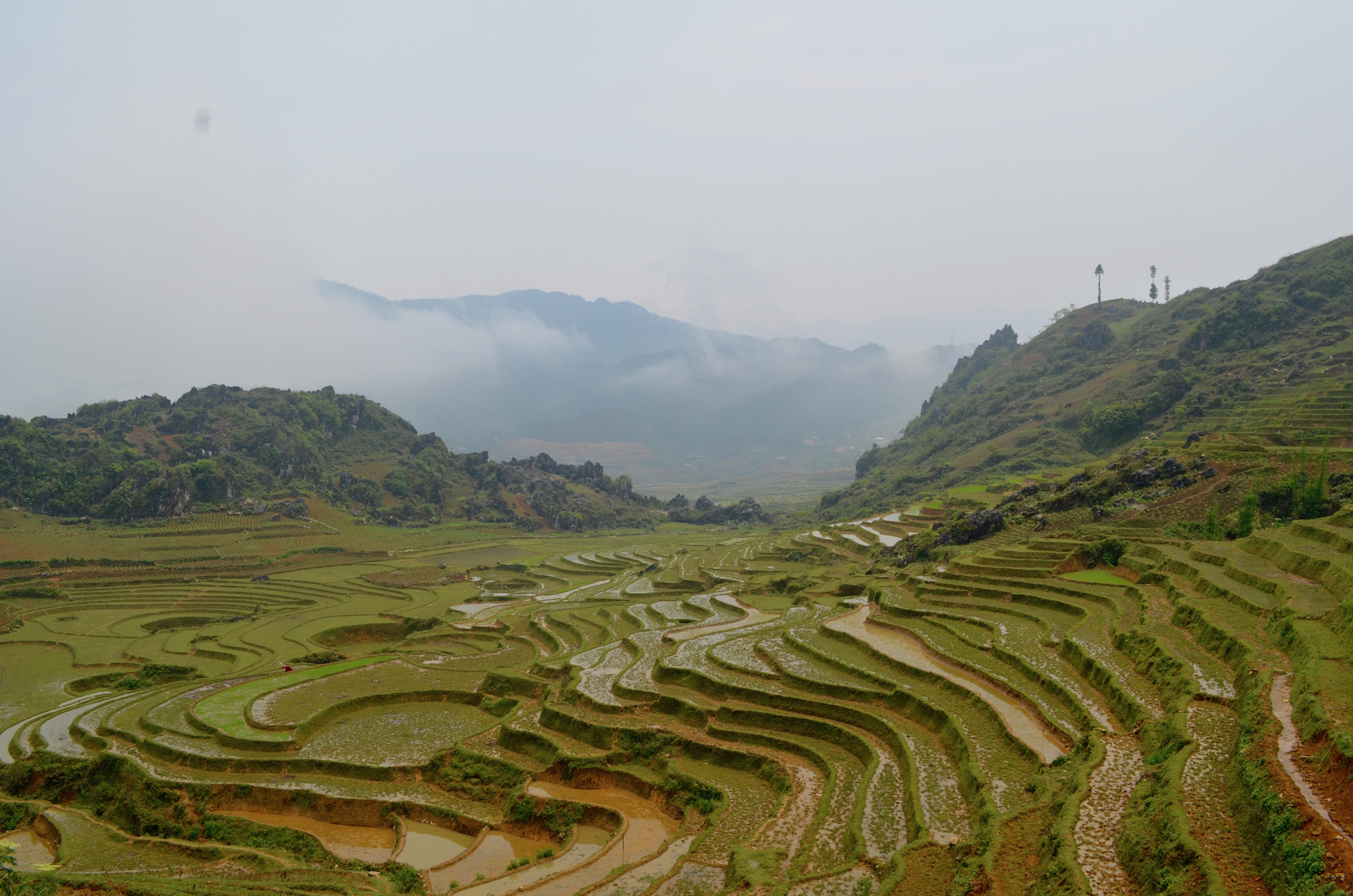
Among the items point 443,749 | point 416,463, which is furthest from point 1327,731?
point 416,463

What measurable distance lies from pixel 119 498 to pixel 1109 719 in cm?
11752

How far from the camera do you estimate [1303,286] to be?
308 feet

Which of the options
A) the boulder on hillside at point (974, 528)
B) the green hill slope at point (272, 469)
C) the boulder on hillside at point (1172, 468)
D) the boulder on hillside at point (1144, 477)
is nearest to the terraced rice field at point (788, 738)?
the boulder on hillside at point (974, 528)

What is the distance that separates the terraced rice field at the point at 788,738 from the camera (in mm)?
15242

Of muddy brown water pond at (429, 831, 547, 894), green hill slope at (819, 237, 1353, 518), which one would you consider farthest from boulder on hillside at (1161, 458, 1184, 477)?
muddy brown water pond at (429, 831, 547, 894)

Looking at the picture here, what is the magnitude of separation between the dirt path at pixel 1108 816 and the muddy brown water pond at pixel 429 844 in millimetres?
17384

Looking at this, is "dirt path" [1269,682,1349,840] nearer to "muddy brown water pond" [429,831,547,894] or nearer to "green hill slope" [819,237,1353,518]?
"muddy brown water pond" [429,831,547,894]

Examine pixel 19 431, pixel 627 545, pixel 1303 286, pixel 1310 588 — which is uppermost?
pixel 1303 286

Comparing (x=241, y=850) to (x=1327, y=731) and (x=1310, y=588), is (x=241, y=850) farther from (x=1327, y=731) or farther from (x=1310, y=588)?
(x=1310, y=588)

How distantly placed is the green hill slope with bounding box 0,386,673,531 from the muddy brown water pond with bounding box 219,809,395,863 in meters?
90.0

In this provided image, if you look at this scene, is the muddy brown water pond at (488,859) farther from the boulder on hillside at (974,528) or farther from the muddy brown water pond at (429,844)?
the boulder on hillside at (974,528)

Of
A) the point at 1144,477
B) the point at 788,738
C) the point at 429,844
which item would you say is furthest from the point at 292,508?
the point at 1144,477

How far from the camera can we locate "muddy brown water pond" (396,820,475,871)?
2177cm

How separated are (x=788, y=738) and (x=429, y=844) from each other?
39.9ft
